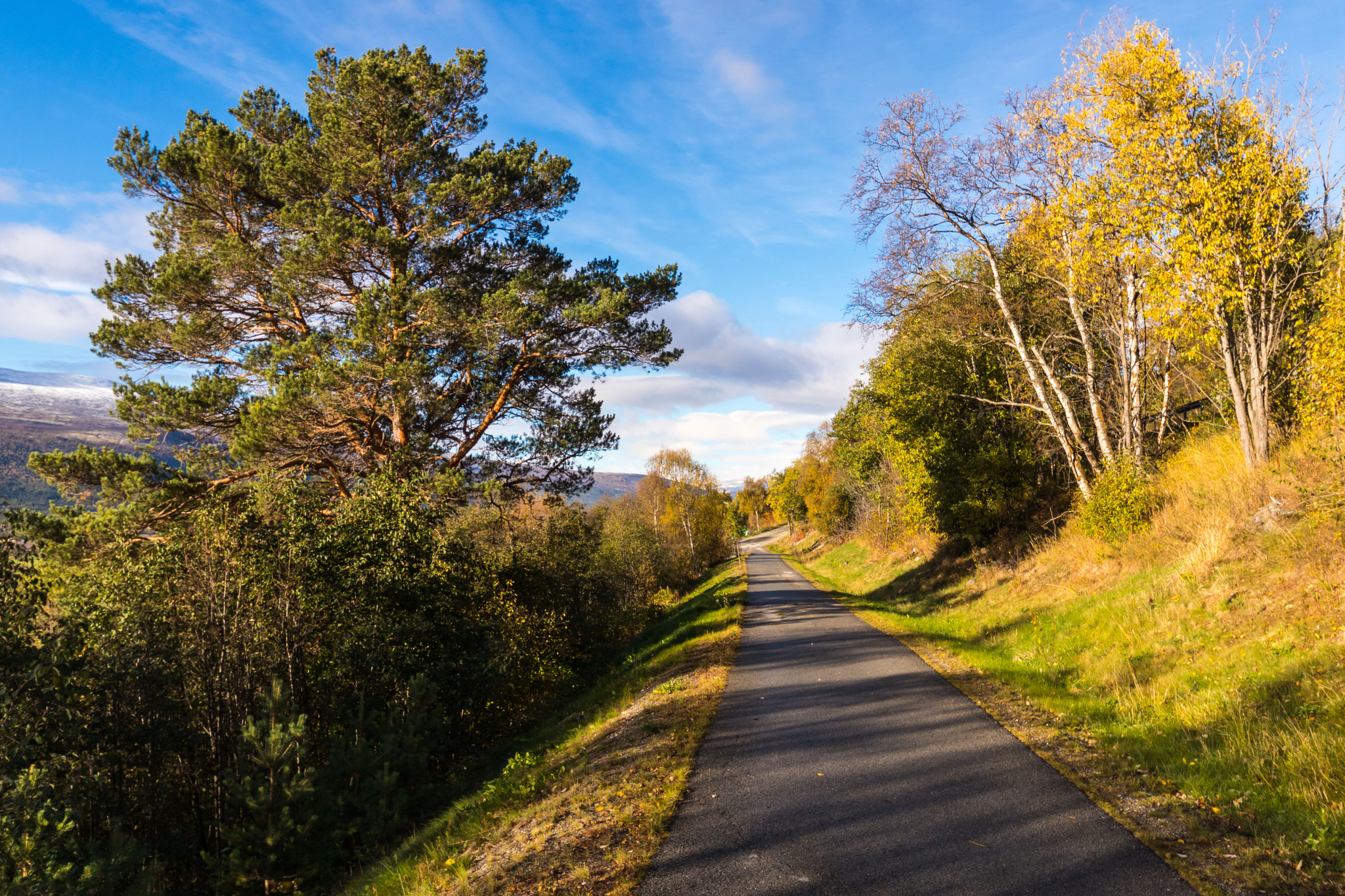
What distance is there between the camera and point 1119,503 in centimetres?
1258

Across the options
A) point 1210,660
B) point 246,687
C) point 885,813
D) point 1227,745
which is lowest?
point 246,687

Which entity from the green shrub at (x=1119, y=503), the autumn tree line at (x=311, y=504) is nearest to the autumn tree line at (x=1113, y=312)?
the green shrub at (x=1119, y=503)

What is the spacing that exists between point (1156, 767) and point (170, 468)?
17.7 meters

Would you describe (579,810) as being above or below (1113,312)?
below

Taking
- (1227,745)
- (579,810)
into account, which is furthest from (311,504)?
(1227,745)

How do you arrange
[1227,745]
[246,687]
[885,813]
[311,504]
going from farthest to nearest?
[311,504] < [246,687] < [1227,745] < [885,813]

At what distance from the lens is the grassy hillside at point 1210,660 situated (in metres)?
4.41

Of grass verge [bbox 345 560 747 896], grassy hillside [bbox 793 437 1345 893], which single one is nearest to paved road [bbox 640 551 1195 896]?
grass verge [bbox 345 560 747 896]

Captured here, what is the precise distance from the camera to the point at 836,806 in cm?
507

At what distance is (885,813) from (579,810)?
8.79 feet

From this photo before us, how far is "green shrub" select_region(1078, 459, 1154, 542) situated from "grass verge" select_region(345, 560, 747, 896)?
8382 millimetres

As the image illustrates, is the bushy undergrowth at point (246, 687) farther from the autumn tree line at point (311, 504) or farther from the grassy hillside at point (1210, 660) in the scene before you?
the grassy hillside at point (1210, 660)

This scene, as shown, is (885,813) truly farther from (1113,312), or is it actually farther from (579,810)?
(1113,312)

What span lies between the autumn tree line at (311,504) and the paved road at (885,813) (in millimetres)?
5674
